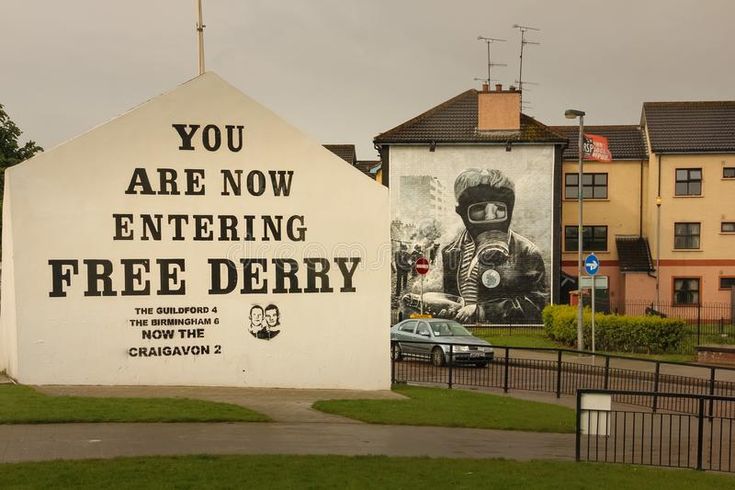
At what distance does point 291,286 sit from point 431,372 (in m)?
6.33

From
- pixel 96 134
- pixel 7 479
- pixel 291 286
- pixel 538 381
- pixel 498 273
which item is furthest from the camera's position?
pixel 498 273

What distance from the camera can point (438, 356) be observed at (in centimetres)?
2697

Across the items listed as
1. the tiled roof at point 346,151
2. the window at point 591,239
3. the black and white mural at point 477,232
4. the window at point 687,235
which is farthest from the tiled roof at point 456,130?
the tiled roof at point 346,151

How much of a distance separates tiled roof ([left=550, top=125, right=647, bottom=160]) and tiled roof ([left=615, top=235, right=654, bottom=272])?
14.9ft

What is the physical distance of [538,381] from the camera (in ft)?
73.4

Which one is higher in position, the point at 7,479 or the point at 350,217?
the point at 350,217

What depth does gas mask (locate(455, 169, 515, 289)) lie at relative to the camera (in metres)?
45.4

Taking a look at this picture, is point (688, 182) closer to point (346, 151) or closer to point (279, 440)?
point (346, 151)

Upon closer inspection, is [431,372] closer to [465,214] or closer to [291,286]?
[291,286]

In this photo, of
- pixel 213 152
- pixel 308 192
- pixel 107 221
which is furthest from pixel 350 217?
pixel 107 221

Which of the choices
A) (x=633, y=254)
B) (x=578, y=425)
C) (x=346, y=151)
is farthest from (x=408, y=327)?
(x=346, y=151)

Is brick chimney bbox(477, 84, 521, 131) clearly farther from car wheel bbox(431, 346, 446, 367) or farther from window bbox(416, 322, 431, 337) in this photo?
car wheel bbox(431, 346, 446, 367)

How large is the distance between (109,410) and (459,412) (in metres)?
6.16

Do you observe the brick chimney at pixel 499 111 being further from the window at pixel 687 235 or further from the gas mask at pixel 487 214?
the window at pixel 687 235
